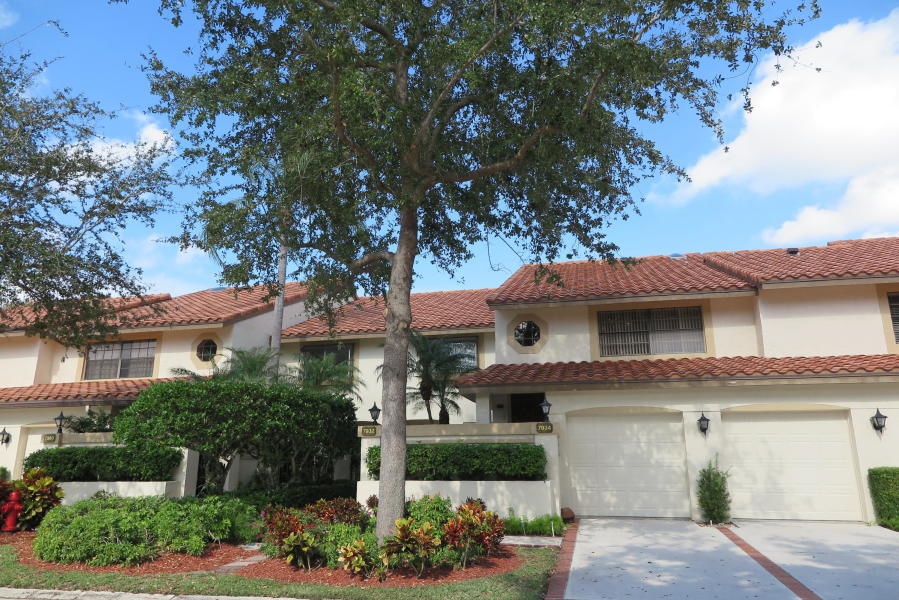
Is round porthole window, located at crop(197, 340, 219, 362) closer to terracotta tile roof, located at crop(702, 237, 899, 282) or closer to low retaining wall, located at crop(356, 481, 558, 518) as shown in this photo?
low retaining wall, located at crop(356, 481, 558, 518)

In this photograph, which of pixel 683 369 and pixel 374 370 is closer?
pixel 683 369

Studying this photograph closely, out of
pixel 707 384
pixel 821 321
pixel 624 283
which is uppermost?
pixel 624 283

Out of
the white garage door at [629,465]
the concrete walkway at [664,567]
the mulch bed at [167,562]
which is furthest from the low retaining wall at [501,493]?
the mulch bed at [167,562]

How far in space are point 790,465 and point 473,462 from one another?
Result: 7167 mm

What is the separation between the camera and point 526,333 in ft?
55.9

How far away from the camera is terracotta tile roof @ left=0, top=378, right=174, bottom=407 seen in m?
18.4

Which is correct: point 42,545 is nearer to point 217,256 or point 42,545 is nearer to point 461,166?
point 217,256

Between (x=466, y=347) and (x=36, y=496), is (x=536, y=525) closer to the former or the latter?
(x=466, y=347)

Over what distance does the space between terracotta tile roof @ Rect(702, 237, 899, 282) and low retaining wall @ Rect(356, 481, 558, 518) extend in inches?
308

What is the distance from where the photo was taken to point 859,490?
42.6 ft

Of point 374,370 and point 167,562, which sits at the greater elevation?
point 374,370

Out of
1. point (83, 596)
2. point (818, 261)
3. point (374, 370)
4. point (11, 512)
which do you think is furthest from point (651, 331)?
point (11, 512)

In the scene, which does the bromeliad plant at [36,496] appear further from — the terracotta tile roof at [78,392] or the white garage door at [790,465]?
the white garage door at [790,465]

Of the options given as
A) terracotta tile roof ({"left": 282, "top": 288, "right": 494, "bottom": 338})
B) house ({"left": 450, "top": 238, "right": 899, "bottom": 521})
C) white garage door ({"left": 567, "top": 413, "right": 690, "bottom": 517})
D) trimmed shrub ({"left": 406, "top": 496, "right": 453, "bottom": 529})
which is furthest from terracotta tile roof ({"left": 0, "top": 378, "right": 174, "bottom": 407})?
white garage door ({"left": 567, "top": 413, "right": 690, "bottom": 517})
